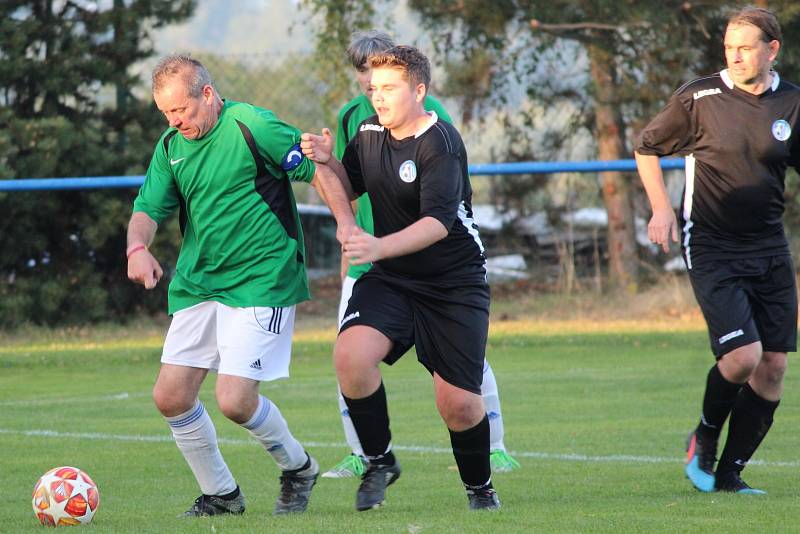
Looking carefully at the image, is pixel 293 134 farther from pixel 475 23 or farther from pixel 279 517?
pixel 475 23

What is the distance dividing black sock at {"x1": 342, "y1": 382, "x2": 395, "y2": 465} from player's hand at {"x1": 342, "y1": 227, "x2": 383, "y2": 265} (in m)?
0.79

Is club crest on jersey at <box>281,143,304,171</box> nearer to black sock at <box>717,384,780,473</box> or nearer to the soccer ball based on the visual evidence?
the soccer ball

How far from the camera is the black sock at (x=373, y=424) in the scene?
5785 mm

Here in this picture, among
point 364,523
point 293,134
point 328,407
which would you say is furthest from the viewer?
point 328,407

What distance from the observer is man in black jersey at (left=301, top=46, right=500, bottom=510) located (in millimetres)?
5605

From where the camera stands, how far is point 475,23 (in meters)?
18.3

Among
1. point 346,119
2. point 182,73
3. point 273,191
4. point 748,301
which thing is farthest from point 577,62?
point 182,73

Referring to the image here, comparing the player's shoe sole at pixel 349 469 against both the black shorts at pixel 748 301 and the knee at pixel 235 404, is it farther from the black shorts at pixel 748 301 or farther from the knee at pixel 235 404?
the black shorts at pixel 748 301

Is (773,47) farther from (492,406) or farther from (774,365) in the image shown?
(492,406)

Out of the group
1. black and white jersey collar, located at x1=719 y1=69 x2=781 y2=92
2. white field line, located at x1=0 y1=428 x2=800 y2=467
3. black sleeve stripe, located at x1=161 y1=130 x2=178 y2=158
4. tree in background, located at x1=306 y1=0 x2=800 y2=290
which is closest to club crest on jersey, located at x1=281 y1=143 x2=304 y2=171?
black sleeve stripe, located at x1=161 y1=130 x2=178 y2=158

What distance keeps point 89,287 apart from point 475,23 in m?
5.94

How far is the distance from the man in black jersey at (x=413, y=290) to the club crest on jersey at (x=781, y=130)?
1550 millimetres

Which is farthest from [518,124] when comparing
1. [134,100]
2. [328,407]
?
[328,407]

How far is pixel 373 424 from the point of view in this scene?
583cm
